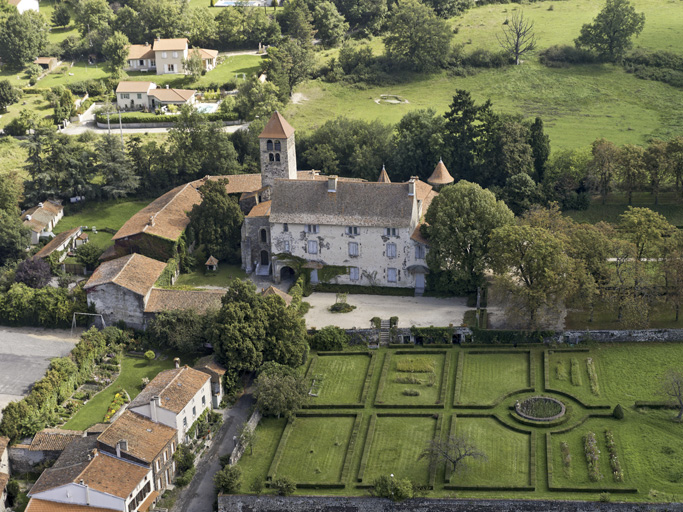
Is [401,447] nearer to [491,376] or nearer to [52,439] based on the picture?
[491,376]

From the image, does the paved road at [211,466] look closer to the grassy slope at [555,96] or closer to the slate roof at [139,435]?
the slate roof at [139,435]

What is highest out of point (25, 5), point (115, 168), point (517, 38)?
point (25, 5)

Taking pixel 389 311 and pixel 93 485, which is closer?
pixel 93 485

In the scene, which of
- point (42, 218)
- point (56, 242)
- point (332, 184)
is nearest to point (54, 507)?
point (332, 184)

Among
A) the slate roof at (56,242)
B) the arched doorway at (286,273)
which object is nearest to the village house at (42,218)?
the slate roof at (56,242)

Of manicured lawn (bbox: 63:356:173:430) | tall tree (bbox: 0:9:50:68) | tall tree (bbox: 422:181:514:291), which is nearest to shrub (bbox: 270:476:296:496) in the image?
manicured lawn (bbox: 63:356:173:430)

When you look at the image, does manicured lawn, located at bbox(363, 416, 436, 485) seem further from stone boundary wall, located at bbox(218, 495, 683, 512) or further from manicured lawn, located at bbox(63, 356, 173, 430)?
manicured lawn, located at bbox(63, 356, 173, 430)

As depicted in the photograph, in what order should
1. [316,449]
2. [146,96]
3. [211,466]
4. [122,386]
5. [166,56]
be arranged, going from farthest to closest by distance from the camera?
[166,56] → [146,96] → [122,386] → [211,466] → [316,449]
